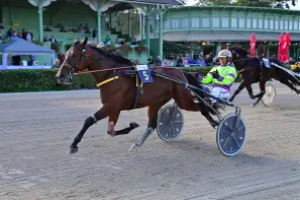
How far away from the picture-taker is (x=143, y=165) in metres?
5.45

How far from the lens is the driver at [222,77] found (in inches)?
267

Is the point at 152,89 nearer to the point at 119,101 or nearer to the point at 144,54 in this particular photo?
the point at 119,101

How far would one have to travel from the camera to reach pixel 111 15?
30.5 m

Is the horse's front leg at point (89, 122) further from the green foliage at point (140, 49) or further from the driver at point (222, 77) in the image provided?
the green foliage at point (140, 49)

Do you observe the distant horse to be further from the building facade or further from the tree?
the tree

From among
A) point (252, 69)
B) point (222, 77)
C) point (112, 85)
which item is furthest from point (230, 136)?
point (252, 69)

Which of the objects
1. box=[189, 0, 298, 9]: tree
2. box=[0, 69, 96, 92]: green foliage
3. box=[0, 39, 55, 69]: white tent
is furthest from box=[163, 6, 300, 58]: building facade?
box=[0, 69, 96, 92]: green foliage

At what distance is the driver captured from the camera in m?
6.79

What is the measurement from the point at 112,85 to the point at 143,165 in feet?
4.02

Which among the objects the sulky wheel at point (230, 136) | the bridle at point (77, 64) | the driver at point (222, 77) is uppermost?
the bridle at point (77, 64)

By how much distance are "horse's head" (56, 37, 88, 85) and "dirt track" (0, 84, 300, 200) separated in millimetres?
1133

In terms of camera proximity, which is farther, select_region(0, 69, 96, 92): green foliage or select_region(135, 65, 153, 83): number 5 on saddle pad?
select_region(0, 69, 96, 92): green foliage

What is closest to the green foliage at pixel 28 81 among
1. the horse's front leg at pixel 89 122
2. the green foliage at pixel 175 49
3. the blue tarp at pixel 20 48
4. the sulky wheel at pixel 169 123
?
the blue tarp at pixel 20 48

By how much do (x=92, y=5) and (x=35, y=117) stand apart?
643 inches
